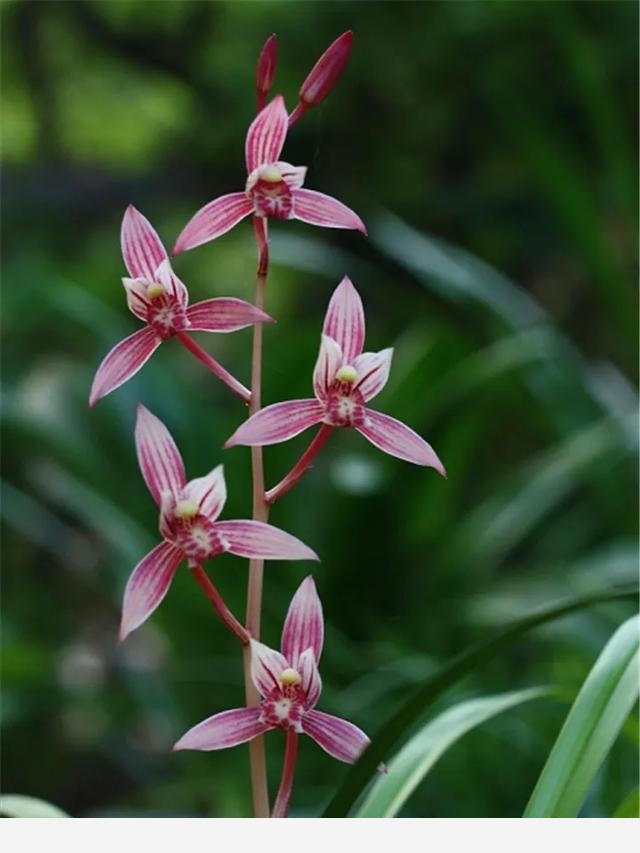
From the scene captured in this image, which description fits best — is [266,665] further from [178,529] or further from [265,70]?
[265,70]

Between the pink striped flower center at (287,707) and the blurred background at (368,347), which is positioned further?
the blurred background at (368,347)

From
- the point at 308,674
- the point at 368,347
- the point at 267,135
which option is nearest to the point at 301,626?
the point at 308,674

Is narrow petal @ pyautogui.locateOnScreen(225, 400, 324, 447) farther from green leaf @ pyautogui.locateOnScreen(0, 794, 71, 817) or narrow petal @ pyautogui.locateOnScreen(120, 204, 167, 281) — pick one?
green leaf @ pyautogui.locateOnScreen(0, 794, 71, 817)

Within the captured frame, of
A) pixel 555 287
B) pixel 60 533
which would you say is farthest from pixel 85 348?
pixel 555 287

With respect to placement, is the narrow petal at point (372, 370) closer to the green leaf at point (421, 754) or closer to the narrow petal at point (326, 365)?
the narrow petal at point (326, 365)

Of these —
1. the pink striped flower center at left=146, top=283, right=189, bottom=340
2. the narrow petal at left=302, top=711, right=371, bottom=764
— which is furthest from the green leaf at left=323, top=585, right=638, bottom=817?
the pink striped flower center at left=146, top=283, right=189, bottom=340

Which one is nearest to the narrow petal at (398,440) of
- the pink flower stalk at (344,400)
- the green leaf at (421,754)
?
the pink flower stalk at (344,400)
